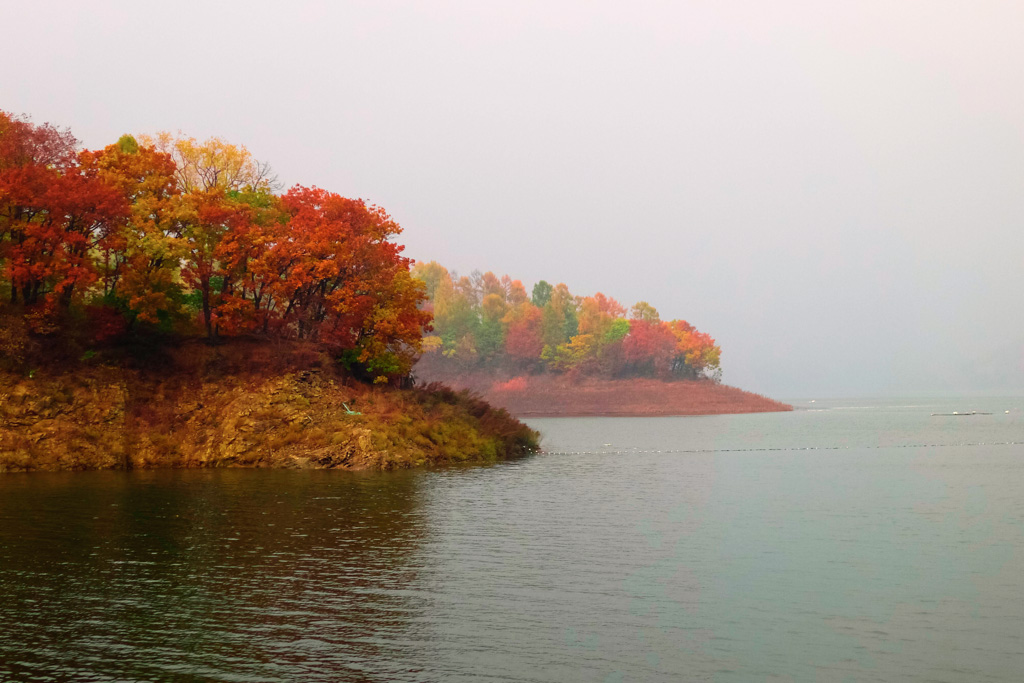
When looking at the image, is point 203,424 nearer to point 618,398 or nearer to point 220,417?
point 220,417

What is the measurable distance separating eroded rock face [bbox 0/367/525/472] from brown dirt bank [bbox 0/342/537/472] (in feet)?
0.20

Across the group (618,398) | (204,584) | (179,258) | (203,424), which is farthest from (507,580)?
(618,398)

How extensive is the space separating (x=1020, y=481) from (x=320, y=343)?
133 feet

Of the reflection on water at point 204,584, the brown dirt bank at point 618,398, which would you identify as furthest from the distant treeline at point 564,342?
the reflection on water at point 204,584

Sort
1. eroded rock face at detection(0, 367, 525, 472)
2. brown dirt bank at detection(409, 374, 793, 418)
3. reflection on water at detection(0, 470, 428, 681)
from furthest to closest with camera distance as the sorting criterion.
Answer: brown dirt bank at detection(409, 374, 793, 418), eroded rock face at detection(0, 367, 525, 472), reflection on water at detection(0, 470, 428, 681)

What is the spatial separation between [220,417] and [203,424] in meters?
1.01

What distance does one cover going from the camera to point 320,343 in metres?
59.4

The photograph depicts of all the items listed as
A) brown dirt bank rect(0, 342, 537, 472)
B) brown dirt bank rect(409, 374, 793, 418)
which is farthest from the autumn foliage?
brown dirt bank rect(409, 374, 793, 418)

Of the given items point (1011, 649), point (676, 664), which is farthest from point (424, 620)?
point (1011, 649)

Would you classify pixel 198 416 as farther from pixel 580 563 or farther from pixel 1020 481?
pixel 1020 481

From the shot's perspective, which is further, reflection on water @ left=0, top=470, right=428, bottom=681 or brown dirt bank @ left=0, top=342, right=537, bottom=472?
brown dirt bank @ left=0, top=342, right=537, bottom=472

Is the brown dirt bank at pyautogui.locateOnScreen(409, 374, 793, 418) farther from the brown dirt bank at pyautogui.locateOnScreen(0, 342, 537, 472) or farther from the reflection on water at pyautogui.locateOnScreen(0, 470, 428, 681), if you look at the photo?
the reflection on water at pyautogui.locateOnScreen(0, 470, 428, 681)

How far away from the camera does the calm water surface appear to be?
16.4m

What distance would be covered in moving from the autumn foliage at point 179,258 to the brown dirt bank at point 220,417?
2509 millimetres
